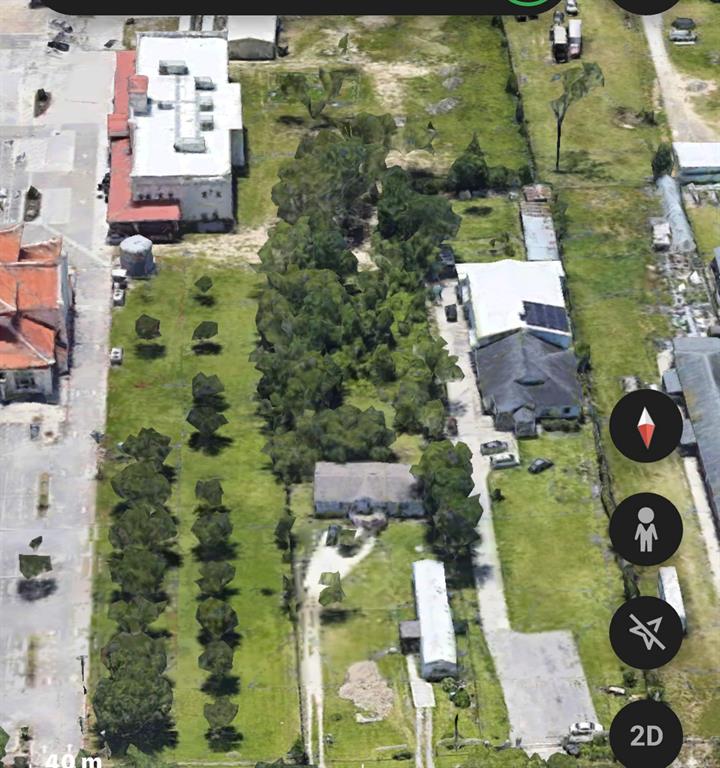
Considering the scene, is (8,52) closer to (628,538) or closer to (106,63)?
(106,63)

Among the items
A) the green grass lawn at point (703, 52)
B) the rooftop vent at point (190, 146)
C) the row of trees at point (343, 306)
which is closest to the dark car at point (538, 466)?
the row of trees at point (343, 306)

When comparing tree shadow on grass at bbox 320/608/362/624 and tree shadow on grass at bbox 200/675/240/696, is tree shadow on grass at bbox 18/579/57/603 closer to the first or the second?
tree shadow on grass at bbox 200/675/240/696

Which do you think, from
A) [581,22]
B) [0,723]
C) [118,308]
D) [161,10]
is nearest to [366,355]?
[118,308]

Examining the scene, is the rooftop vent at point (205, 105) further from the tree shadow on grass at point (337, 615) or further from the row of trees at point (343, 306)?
the tree shadow on grass at point (337, 615)

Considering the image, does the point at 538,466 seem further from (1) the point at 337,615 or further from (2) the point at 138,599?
(2) the point at 138,599

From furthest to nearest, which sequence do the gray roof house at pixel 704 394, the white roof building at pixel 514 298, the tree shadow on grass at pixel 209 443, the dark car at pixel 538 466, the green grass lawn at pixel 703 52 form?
the green grass lawn at pixel 703 52, the white roof building at pixel 514 298, the tree shadow on grass at pixel 209 443, the dark car at pixel 538 466, the gray roof house at pixel 704 394

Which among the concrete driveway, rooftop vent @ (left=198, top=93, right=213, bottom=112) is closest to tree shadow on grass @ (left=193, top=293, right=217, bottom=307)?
rooftop vent @ (left=198, top=93, right=213, bottom=112)
